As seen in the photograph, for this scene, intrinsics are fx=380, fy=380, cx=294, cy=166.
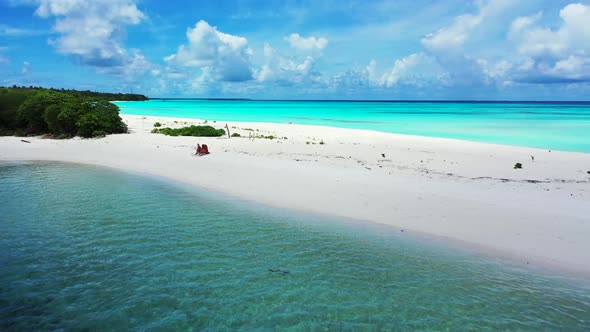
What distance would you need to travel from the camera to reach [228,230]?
376 inches

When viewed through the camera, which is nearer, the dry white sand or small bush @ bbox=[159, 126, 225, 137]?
the dry white sand

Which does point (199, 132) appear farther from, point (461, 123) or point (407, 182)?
point (461, 123)

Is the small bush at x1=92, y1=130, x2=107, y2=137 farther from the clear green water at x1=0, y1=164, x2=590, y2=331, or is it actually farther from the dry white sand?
the clear green water at x1=0, y1=164, x2=590, y2=331

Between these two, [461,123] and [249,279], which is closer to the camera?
[249,279]

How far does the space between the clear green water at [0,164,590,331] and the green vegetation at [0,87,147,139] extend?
17.3 m

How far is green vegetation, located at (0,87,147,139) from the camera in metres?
26.2

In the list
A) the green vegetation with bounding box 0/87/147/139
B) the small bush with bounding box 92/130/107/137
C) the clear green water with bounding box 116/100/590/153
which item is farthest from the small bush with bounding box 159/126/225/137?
the clear green water with bounding box 116/100/590/153

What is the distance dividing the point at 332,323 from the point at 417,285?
2057 mm

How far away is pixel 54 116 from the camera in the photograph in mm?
26203

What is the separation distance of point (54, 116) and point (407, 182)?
24.4 m

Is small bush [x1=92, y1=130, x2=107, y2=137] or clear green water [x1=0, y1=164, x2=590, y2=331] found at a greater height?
small bush [x1=92, y1=130, x2=107, y2=137]

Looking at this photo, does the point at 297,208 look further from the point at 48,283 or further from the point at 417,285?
the point at 48,283

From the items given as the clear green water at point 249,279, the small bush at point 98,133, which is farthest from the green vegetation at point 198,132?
the clear green water at point 249,279

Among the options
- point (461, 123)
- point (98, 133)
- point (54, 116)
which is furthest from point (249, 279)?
point (461, 123)
